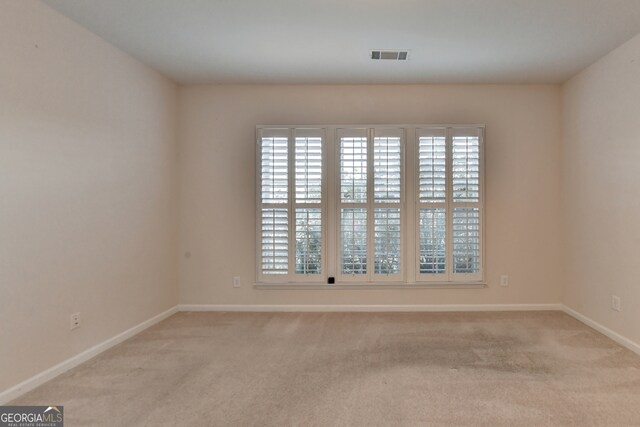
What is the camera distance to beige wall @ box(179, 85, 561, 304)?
13.3ft

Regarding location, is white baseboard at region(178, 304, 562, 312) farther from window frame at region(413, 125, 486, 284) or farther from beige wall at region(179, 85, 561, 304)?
window frame at region(413, 125, 486, 284)

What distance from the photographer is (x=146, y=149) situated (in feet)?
11.9

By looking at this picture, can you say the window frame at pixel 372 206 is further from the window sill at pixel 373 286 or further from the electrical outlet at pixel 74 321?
the electrical outlet at pixel 74 321

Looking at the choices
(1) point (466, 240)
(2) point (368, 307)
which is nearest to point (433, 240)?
(1) point (466, 240)

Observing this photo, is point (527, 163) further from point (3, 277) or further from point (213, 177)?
point (3, 277)

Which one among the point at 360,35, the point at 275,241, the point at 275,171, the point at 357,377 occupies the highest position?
the point at 360,35

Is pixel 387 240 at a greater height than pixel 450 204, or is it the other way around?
pixel 450 204

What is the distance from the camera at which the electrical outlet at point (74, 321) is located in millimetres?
2702

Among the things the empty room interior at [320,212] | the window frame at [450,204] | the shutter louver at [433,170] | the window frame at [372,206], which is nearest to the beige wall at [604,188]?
the empty room interior at [320,212]

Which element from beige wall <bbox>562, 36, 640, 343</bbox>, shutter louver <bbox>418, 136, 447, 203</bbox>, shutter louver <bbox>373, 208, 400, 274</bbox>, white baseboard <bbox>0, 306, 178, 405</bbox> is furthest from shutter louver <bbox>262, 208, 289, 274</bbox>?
beige wall <bbox>562, 36, 640, 343</bbox>

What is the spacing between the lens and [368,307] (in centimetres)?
410

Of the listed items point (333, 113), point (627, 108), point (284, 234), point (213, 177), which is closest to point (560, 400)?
point (627, 108)

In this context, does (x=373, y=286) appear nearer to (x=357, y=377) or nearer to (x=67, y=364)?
(x=357, y=377)

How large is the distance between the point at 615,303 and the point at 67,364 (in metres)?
4.54
